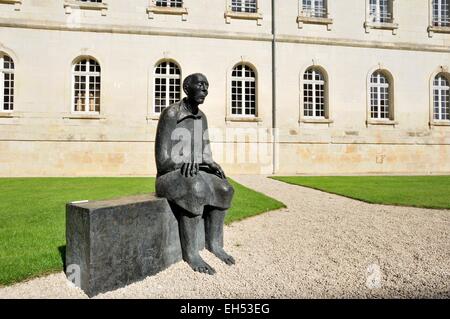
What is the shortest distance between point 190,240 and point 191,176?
69cm

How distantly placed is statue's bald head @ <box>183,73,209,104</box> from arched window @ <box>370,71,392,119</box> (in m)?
15.9

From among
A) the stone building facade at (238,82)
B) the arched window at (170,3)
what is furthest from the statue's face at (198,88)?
the arched window at (170,3)

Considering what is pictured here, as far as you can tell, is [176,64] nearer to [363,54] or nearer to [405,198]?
[363,54]

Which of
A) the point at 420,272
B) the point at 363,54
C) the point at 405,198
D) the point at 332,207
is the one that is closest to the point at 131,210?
the point at 420,272

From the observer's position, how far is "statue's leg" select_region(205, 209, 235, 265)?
338 cm

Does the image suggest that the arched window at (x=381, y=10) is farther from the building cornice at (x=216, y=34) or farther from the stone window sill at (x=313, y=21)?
the stone window sill at (x=313, y=21)

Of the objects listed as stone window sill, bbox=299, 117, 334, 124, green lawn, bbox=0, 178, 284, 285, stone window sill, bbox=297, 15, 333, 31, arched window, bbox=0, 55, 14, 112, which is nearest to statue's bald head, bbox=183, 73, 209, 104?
green lawn, bbox=0, 178, 284, 285

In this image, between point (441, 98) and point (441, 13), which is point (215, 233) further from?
point (441, 13)

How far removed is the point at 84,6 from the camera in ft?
Result: 46.3

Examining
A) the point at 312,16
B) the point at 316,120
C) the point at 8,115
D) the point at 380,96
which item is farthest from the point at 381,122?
the point at 8,115

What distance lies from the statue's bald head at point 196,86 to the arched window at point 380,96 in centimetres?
1594

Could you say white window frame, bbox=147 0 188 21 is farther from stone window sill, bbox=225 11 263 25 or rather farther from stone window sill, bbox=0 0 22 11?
stone window sill, bbox=0 0 22 11

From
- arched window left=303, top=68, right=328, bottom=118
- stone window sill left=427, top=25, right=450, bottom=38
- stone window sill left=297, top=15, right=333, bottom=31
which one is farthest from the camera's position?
stone window sill left=427, top=25, right=450, bottom=38

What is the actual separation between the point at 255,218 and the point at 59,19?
13934 millimetres
